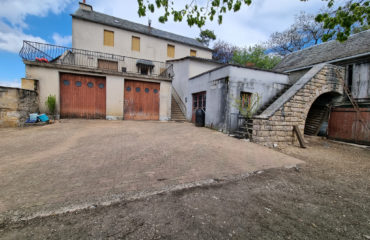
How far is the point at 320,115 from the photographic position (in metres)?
8.52

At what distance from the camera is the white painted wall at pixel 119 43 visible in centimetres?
→ 1337

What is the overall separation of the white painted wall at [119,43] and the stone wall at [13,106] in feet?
26.8

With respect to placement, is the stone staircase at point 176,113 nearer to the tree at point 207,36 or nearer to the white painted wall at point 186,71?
the white painted wall at point 186,71

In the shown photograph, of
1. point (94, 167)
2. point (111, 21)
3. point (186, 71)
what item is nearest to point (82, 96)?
point (186, 71)

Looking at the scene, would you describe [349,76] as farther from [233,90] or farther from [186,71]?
[186,71]

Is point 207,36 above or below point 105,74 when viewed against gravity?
above

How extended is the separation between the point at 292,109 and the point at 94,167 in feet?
24.5

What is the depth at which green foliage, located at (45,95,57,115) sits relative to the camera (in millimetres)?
8430

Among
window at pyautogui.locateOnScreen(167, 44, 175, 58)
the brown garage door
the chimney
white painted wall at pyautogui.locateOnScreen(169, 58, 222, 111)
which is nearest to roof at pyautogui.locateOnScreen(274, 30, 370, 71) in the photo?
white painted wall at pyautogui.locateOnScreen(169, 58, 222, 111)

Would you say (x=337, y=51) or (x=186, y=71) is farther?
(x=186, y=71)

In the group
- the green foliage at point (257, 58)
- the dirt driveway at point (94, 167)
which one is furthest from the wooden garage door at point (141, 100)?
the green foliage at point (257, 58)

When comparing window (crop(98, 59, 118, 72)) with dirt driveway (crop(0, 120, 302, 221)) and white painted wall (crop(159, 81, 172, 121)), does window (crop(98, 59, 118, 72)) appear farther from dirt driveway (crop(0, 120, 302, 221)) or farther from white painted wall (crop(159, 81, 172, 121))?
dirt driveway (crop(0, 120, 302, 221))

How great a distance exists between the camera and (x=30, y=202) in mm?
1937

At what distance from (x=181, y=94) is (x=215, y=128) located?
538cm
